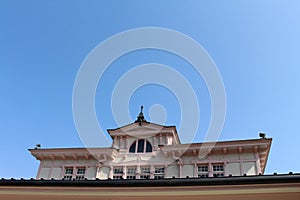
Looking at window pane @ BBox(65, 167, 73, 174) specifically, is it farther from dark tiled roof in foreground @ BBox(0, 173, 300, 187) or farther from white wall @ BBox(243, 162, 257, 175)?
dark tiled roof in foreground @ BBox(0, 173, 300, 187)

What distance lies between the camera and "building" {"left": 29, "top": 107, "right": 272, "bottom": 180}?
50.5ft

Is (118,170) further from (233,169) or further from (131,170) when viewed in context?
(233,169)

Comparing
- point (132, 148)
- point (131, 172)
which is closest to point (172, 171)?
point (131, 172)

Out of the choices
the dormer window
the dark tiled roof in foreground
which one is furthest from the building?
the dark tiled roof in foreground

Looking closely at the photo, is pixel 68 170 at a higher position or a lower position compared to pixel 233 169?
higher

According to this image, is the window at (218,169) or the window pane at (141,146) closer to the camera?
the window at (218,169)

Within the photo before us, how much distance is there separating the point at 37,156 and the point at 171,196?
14322mm

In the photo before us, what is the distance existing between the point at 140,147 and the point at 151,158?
1.16 metres

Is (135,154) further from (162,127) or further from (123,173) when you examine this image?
(162,127)

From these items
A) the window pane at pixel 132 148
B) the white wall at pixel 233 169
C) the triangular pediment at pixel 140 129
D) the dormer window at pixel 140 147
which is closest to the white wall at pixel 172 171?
the dormer window at pixel 140 147

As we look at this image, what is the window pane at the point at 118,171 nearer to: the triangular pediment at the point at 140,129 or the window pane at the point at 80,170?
the window pane at the point at 80,170

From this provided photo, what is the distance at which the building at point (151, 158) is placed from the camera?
1540 centimetres

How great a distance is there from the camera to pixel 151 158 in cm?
1681

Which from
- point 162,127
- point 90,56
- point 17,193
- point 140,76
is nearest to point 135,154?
point 162,127
